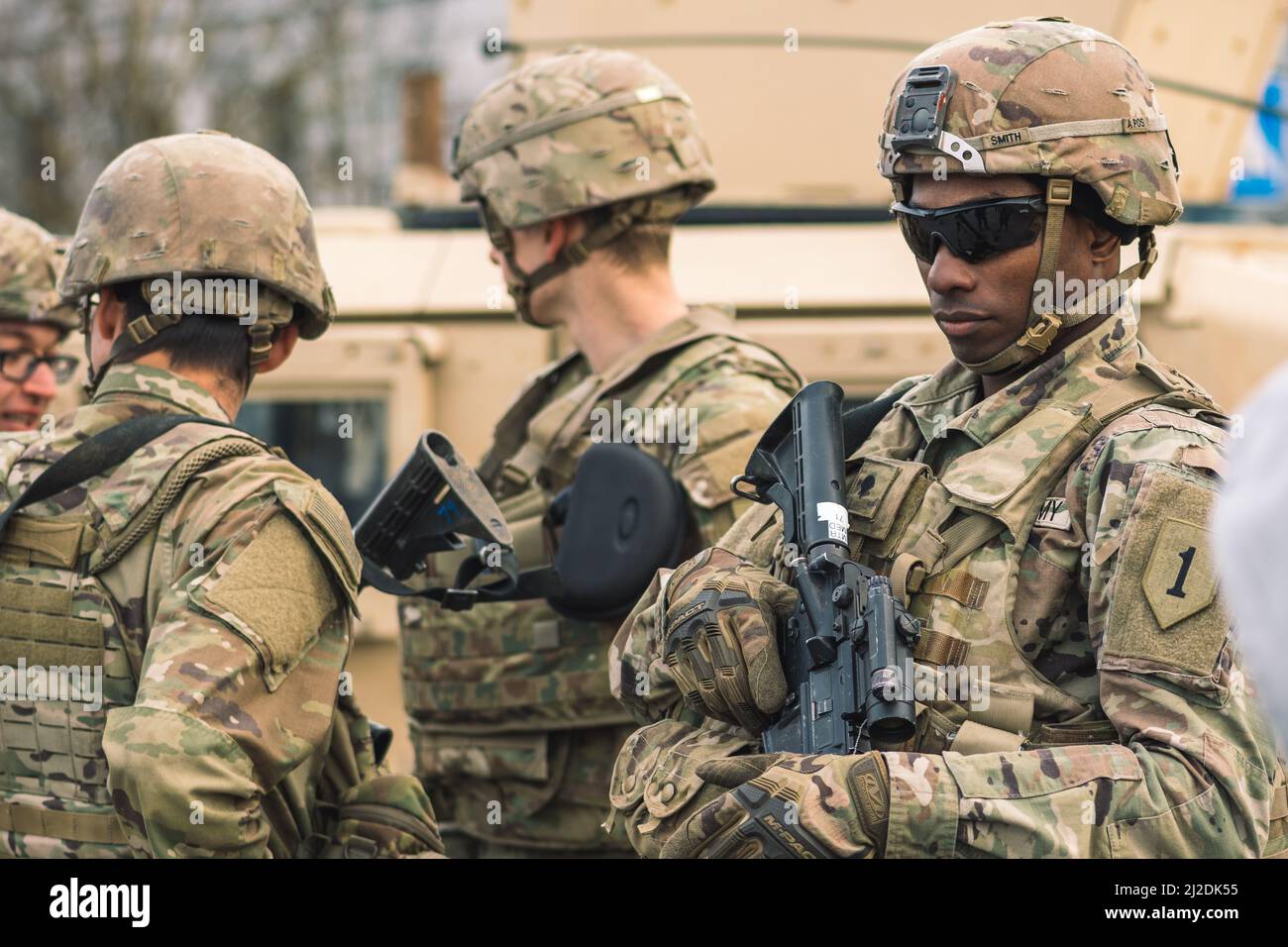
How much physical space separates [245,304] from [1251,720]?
1775mm

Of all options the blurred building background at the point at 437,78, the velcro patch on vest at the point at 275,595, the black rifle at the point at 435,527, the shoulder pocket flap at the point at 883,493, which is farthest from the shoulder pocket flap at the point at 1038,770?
the blurred building background at the point at 437,78

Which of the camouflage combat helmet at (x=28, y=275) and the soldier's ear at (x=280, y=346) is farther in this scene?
the camouflage combat helmet at (x=28, y=275)

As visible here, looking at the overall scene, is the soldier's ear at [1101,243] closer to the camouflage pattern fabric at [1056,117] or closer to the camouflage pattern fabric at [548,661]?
the camouflage pattern fabric at [1056,117]

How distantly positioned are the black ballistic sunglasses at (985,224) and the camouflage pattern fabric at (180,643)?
105 cm

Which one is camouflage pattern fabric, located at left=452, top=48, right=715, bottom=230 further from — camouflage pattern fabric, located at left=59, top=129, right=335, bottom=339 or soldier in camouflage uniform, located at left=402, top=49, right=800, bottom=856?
camouflage pattern fabric, located at left=59, top=129, right=335, bottom=339

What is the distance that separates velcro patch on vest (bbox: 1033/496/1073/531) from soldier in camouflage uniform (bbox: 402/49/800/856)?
1340 millimetres

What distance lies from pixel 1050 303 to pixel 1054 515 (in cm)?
34

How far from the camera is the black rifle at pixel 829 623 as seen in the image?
2.46 m

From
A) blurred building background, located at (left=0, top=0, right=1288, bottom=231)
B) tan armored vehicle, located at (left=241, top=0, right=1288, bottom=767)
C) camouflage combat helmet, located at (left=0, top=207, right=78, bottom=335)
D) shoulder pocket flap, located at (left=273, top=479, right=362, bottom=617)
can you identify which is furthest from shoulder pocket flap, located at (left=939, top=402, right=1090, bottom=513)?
camouflage combat helmet, located at (left=0, top=207, right=78, bottom=335)

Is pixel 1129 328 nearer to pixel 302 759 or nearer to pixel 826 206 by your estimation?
pixel 302 759

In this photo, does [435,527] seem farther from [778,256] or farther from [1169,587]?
[778,256]

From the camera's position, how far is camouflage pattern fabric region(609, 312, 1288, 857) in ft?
7.78
